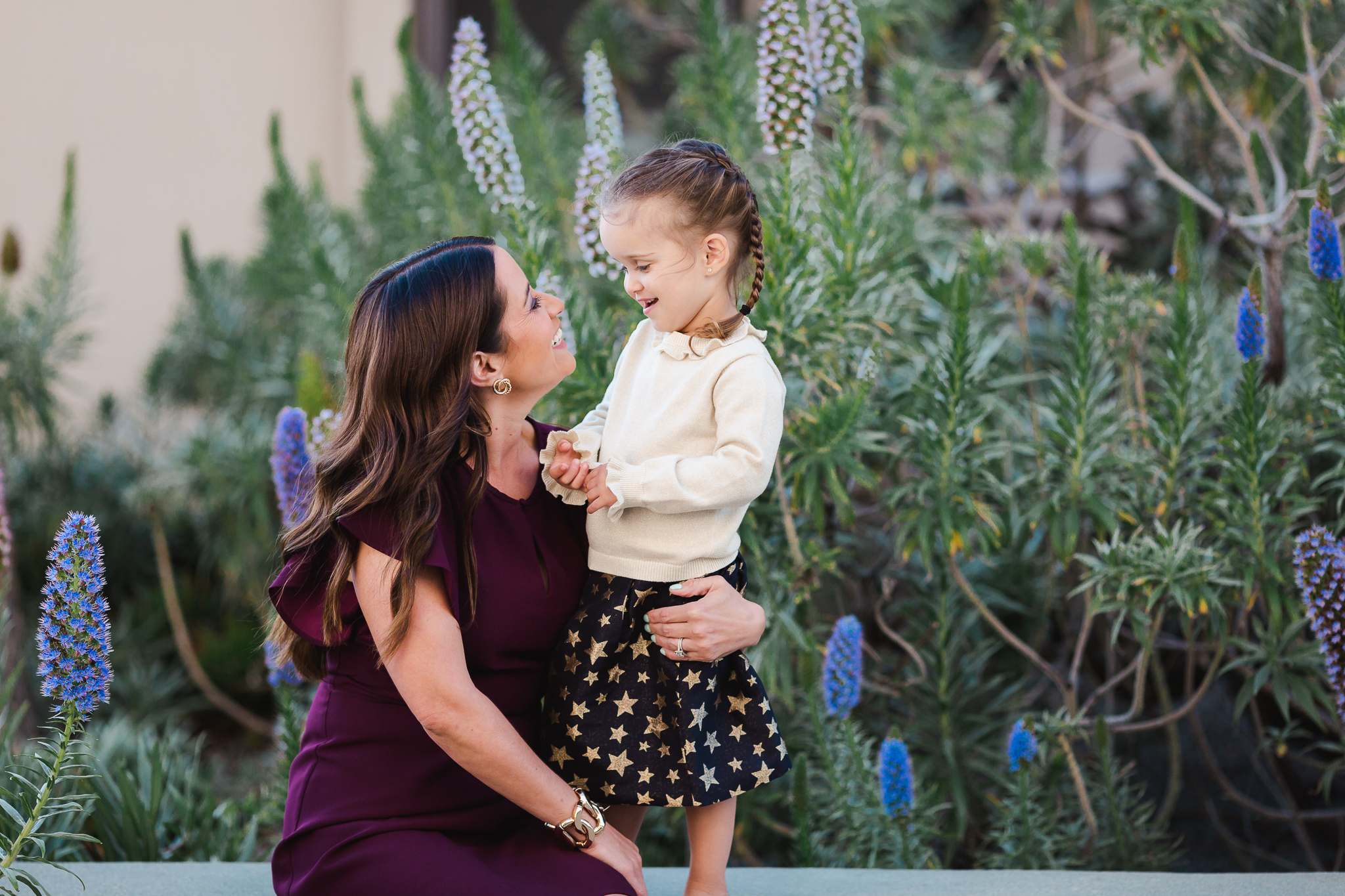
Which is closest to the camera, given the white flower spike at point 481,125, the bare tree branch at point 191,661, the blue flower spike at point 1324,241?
the blue flower spike at point 1324,241

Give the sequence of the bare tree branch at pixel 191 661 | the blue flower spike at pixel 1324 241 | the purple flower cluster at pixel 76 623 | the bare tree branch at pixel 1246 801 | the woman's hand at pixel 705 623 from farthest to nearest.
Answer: the bare tree branch at pixel 191 661, the bare tree branch at pixel 1246 801, the blue flower spike at pixel 1324 241, the woman's hand at pixel 705 623, the purple flower cluster at pixel 76 623

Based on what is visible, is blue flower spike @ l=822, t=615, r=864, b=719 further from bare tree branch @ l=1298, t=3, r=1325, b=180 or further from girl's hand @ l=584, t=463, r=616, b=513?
bare tree branch @ l=1298, t=3, r=1325, b=180

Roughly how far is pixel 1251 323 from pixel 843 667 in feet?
3.14

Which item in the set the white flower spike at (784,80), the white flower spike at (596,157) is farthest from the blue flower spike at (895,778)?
the white flower spike at (784,80)

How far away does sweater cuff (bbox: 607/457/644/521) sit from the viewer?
1.47m

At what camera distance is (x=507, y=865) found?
1469 millimetres

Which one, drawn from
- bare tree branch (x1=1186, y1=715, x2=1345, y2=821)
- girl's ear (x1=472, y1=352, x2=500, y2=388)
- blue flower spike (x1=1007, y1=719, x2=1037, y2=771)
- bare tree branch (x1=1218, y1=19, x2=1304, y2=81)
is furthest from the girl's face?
bare tree branch (x1=1186, y1=715, x2=1345, y2=821)

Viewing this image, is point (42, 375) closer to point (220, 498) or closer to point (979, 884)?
point (220, 498)

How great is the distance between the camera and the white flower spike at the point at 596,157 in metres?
2.17

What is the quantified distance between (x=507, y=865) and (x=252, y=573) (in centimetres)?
260

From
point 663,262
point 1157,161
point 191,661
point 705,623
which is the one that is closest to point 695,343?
point 663,262

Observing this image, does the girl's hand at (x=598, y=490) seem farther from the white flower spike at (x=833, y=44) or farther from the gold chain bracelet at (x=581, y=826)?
the white flower spike at (x=833, y=44)

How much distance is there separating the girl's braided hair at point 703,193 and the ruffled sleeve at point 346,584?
1.55 feet

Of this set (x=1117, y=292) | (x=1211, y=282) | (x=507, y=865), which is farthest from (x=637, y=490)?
(x=1211, y=282)
